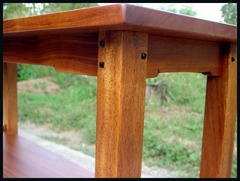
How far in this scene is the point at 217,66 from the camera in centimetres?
87

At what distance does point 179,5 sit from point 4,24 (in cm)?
140

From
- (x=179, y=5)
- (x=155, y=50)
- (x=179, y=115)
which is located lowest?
(x=179, y=115)

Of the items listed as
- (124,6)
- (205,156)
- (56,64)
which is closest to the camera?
(124,6)

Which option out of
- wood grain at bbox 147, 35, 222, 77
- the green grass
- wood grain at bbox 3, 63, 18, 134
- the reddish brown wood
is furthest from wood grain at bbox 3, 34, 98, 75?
the green grass

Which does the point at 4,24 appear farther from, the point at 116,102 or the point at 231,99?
the point at 231,99

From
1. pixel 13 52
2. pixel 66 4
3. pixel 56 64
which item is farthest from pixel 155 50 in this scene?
pixel 66 4

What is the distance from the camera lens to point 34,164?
4.84 feet

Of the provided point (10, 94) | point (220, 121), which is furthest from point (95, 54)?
point (10, 94)

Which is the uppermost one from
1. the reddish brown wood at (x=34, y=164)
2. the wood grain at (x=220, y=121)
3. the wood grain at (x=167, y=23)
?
the wood grain at (x=167, y=23)

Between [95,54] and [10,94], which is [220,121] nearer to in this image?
[95,54]

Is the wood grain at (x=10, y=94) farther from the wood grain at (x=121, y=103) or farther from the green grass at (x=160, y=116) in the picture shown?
the wood grain at (x=121, y=103)

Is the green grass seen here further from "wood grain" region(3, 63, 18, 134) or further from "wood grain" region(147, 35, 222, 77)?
"wood grain" region(147, 35, 222, 77)

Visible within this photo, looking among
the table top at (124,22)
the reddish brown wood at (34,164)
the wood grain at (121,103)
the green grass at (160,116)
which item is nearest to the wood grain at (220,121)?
the table top at (124,22)

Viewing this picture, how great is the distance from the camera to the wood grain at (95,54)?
25.0 inches
